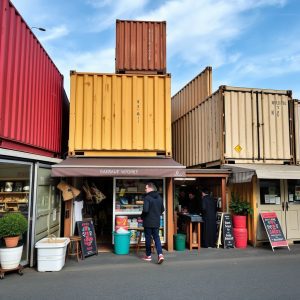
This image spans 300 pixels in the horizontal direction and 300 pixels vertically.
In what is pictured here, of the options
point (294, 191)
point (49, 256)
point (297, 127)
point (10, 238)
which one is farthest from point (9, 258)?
point (297, 127)

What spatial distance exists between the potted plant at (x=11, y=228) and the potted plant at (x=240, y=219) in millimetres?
5726

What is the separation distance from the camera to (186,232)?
9406mm

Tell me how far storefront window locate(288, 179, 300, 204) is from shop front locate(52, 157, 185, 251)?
12.5 ft

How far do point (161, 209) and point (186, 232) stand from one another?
2.27 meters

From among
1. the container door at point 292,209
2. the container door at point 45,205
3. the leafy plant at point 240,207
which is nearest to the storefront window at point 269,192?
the container door at point 292,209

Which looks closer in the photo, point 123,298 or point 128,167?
point 123,298

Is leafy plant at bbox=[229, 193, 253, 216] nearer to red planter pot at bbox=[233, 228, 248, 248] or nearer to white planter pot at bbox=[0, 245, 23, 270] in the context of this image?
red planter pot at bbox=[233, 228, 248, 248]

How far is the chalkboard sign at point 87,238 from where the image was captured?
25.6ft

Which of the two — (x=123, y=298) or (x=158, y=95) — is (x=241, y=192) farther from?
(x=123, y=298)

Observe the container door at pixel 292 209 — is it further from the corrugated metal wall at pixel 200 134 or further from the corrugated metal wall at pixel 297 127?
the corrugated metal wall at pixel 200 134

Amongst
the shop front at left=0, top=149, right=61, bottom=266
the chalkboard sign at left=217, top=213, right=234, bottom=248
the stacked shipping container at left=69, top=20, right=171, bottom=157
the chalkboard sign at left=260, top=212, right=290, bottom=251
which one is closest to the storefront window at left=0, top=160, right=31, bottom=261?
the shop front at left=0, top=149, right=61, bottom=266

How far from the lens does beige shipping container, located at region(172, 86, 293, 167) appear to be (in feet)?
32.0

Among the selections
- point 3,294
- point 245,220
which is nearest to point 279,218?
point 245,220

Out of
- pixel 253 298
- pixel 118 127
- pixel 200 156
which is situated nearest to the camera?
pixel 253 298
